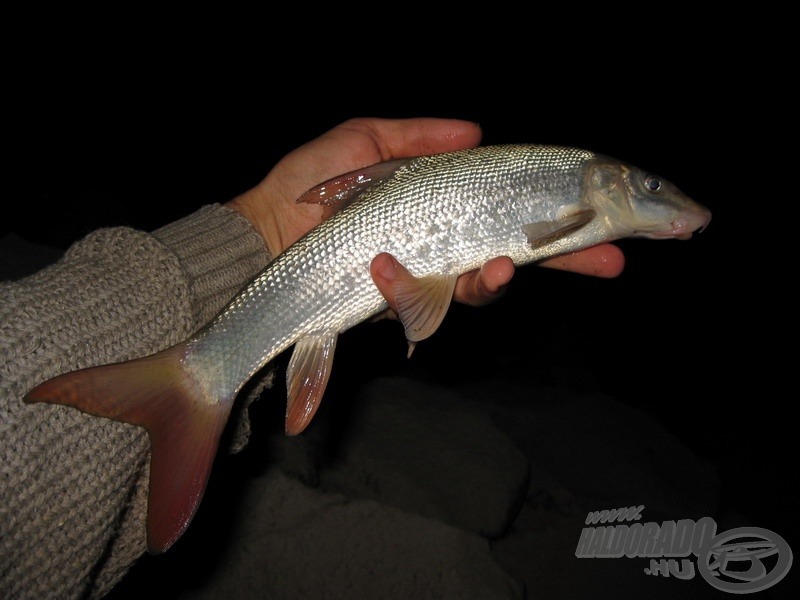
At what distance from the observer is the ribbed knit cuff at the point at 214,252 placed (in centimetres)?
234

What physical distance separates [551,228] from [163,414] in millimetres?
1723

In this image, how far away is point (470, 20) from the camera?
16391 mm

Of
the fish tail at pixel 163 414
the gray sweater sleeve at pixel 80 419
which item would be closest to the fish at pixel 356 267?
the fish tail at pixel 163 414

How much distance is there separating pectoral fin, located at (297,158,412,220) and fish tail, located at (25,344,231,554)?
0.87m

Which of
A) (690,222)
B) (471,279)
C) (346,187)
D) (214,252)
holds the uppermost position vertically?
(346,187)

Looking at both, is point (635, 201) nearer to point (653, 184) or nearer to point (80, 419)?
point (653, 184)

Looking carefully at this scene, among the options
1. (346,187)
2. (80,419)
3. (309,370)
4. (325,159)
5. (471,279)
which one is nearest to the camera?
(80,419)

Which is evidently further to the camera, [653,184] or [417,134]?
[417,134]

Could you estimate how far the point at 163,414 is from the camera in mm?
1743

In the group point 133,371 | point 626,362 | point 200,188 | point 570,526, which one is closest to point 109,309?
point 133,371

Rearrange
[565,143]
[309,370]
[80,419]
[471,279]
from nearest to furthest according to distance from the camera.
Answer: [80,419], [309,370], [471,279], [565,143]

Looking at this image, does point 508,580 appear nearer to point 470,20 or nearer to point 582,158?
point 582,158

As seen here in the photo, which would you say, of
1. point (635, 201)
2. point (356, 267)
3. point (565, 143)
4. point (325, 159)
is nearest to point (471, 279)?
point (356, 267)

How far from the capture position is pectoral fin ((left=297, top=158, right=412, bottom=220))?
91.0 inches
